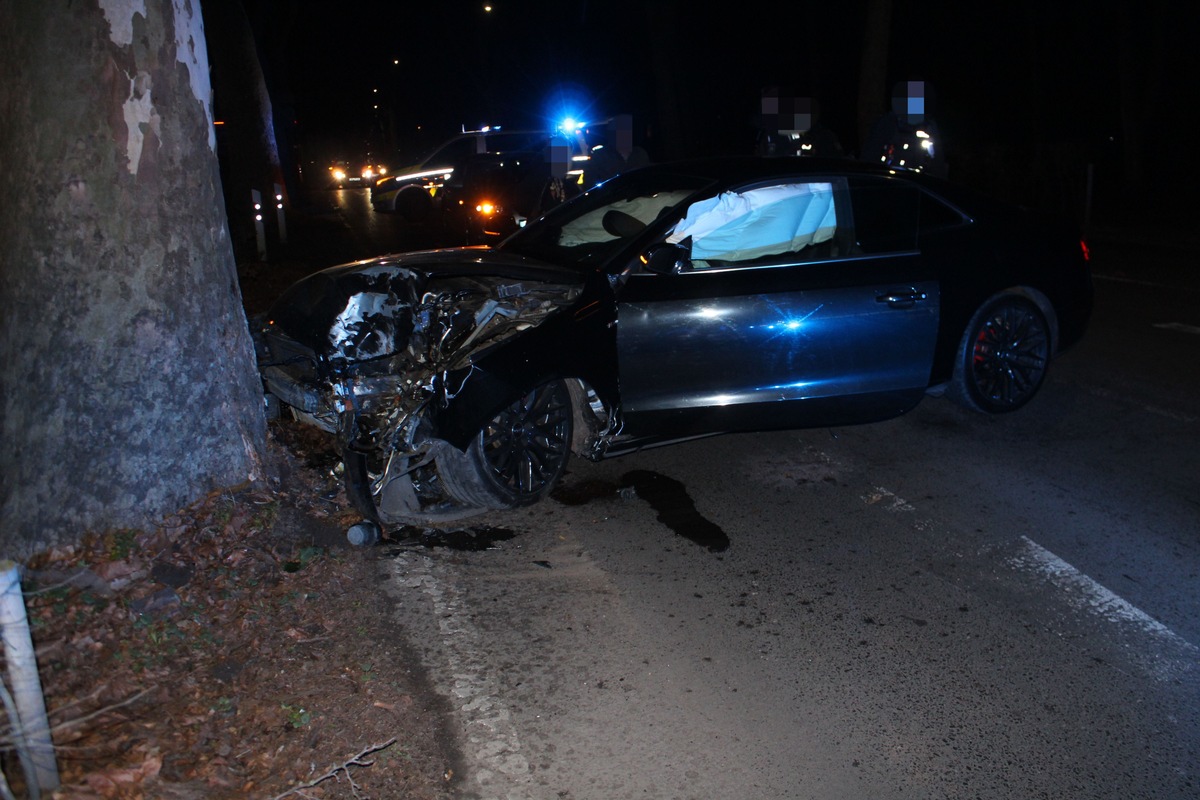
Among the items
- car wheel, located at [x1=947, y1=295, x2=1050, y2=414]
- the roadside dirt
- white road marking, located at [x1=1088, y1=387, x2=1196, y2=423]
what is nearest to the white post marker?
the roadside dirt

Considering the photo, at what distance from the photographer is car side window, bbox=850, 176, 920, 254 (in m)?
6.16

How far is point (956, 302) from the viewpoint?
6395mm

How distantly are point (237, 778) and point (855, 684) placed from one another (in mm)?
2237

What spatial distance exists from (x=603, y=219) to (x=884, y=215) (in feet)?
5.61

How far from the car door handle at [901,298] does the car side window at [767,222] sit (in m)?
0.41

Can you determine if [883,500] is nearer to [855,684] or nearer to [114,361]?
[855,684]

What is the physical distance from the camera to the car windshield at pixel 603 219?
595 cm

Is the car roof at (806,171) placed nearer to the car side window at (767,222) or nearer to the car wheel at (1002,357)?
the car side window at (767,222)

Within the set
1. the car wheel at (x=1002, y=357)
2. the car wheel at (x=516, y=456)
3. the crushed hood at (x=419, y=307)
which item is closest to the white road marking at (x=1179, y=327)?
the car wheel at (x=1002, y=357)

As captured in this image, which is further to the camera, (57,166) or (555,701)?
(57,166)

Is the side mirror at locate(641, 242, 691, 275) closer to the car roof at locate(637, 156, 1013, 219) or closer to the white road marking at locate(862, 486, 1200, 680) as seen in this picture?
the car roof at locate(637, 156, 1013, 219)

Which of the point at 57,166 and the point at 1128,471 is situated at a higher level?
the point at 57,166

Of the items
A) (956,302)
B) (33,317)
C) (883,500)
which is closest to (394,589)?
(33,317)

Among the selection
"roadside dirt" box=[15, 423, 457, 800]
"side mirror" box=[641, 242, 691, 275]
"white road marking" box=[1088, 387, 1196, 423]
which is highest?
"side mirror" box=[641, 242, 691, 275]
